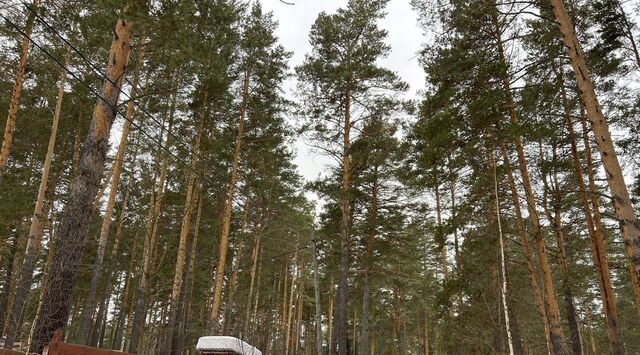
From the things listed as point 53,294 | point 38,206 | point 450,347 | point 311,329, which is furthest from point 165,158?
point 311,329

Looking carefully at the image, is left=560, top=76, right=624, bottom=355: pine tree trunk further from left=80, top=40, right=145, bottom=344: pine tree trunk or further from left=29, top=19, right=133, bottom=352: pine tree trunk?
left=80, top=40, right=145, bottom=344: pine tree trunk

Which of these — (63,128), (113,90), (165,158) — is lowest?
Result: (113,90)

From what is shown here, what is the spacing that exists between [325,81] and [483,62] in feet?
20.9

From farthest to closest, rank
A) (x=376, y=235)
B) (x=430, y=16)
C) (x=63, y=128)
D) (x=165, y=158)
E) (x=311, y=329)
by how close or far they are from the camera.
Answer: (x=311, y=329) → (x=376, y=235) → (x=63, y=128) → (x=165, y=158) → (x=430, y=16)

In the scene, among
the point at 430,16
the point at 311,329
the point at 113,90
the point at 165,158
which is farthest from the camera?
the point at 311,329

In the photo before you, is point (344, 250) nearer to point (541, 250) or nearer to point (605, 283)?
point (541, 250)

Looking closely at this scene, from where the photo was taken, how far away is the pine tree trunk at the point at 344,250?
1280cm

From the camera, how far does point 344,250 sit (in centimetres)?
1363

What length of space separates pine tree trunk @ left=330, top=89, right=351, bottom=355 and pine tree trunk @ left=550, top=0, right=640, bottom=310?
754 cm

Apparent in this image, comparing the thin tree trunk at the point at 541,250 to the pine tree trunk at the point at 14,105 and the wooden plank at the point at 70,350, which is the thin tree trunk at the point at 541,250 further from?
the pine tree trunk at the point at 14,105

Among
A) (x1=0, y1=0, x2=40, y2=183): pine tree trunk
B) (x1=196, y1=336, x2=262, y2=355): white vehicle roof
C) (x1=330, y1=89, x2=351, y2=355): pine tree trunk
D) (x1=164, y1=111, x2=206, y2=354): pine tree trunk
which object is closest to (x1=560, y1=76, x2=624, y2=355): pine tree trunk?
(x1=330, y1=89, x2=351, y2=355): pine tree trunk

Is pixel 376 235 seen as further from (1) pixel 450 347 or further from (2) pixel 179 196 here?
(2) pixel 179 196

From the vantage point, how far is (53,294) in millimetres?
5199

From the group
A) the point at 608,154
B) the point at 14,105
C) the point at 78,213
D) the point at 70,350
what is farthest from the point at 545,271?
the point at 14,105
